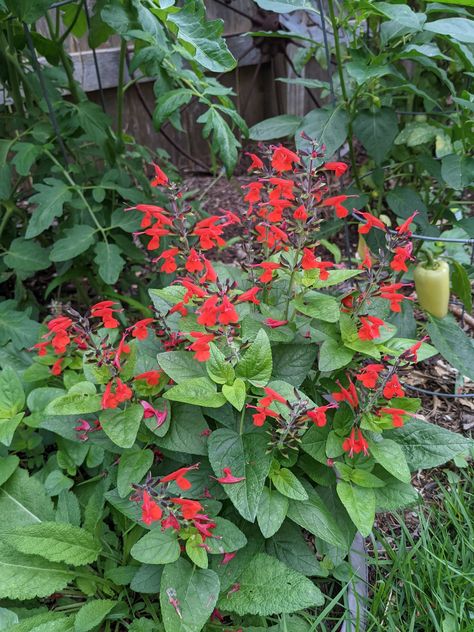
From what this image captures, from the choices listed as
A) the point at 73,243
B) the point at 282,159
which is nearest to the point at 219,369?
the point at 282,159

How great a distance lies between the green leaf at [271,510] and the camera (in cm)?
101

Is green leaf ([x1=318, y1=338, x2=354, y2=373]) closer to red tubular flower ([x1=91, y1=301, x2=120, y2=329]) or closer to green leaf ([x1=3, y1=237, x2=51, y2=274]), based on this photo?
red tubular flower ([x1=91, y1=301, x2=120, y2=329])

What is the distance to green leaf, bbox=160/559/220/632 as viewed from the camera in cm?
98

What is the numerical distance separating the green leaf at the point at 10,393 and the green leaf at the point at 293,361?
0.59m

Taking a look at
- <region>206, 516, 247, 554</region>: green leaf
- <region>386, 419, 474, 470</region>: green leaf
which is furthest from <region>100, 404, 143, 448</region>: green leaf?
<region>386, 419, 474, 470</region>: green leaf

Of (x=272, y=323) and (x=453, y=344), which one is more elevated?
(x=272, y=323)

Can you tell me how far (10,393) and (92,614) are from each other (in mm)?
512

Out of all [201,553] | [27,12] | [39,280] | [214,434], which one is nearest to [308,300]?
[214,434]

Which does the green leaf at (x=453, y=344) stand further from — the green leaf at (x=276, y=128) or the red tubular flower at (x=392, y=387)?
the green leaf at (x=276, y=128)

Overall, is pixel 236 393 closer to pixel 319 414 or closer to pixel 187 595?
pixel 319 414

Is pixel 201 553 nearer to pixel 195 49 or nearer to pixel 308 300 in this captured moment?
pixel 308 300

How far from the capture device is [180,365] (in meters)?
1.08

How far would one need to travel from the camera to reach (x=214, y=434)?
41.5 inches

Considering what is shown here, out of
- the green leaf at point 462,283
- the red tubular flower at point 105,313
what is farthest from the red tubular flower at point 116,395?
the green leaf at point 462,283
